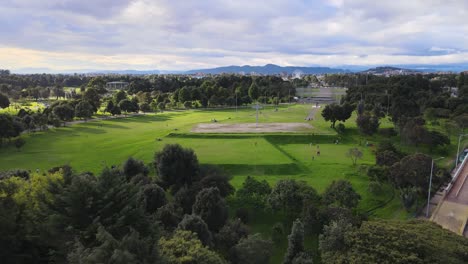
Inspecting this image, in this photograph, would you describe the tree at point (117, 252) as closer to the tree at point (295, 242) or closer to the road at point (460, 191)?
the tree at point (295, 242)

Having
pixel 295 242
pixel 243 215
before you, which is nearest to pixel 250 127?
pixel 243 215

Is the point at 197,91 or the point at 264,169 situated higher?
the point at 197,91

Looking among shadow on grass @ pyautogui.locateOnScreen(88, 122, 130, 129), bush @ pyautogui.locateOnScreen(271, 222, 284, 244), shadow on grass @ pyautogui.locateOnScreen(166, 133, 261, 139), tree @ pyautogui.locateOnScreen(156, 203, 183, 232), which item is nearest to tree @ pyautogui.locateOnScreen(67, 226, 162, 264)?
tree @ pyautogui.locateOnScreen(156, 203, 183, 232)

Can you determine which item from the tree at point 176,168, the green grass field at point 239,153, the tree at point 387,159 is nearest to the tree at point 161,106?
the green grass field at point 239,153

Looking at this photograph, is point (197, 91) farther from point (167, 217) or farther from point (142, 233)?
point (142, 233)

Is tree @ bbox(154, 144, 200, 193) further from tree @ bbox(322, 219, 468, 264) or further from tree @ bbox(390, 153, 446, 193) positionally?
tree @ bbox(390, 153, 446, 193)

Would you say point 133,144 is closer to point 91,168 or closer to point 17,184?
point 91,168
